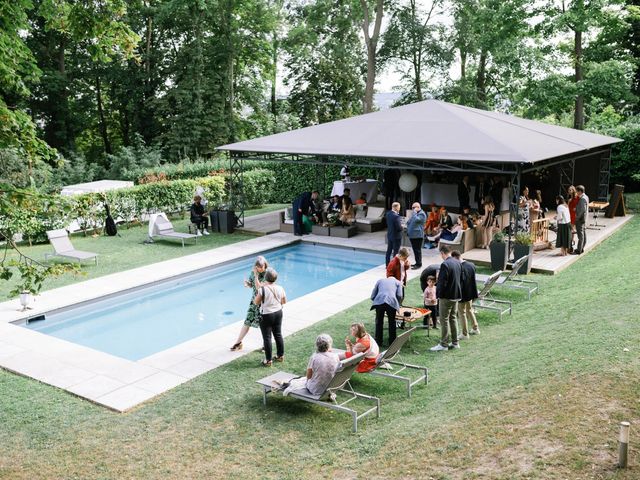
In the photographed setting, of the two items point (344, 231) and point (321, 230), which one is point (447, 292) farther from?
point (321, 230)

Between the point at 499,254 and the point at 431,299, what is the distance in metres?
4.70

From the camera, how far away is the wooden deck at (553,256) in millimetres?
14125

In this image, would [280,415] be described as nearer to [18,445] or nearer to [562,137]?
[18,445]

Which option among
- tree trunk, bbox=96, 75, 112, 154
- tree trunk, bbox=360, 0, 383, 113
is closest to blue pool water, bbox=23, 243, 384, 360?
tree trunk, bbox=360, 0, 383, 113

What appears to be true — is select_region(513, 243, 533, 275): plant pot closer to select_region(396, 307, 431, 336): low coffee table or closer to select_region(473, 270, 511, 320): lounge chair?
select_region(473, 270, 511, 320): lounge chair

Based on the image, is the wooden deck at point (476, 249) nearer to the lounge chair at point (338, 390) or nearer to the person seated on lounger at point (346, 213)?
the person seated on lounger at point (346, 213)

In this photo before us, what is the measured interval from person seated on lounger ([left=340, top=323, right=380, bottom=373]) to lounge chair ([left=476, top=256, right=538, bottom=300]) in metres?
5.20

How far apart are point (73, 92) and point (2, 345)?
29.6m

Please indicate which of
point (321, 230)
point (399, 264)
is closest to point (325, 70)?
point (321, 230)

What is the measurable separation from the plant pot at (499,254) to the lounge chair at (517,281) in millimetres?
684

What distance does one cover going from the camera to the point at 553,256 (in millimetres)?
15273

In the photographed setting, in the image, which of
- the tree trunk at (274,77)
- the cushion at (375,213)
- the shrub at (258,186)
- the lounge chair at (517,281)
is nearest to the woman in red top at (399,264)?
the lounge chair at (517,281)

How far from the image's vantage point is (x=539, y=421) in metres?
6.10

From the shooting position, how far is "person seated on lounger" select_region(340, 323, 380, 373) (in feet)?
25.8
